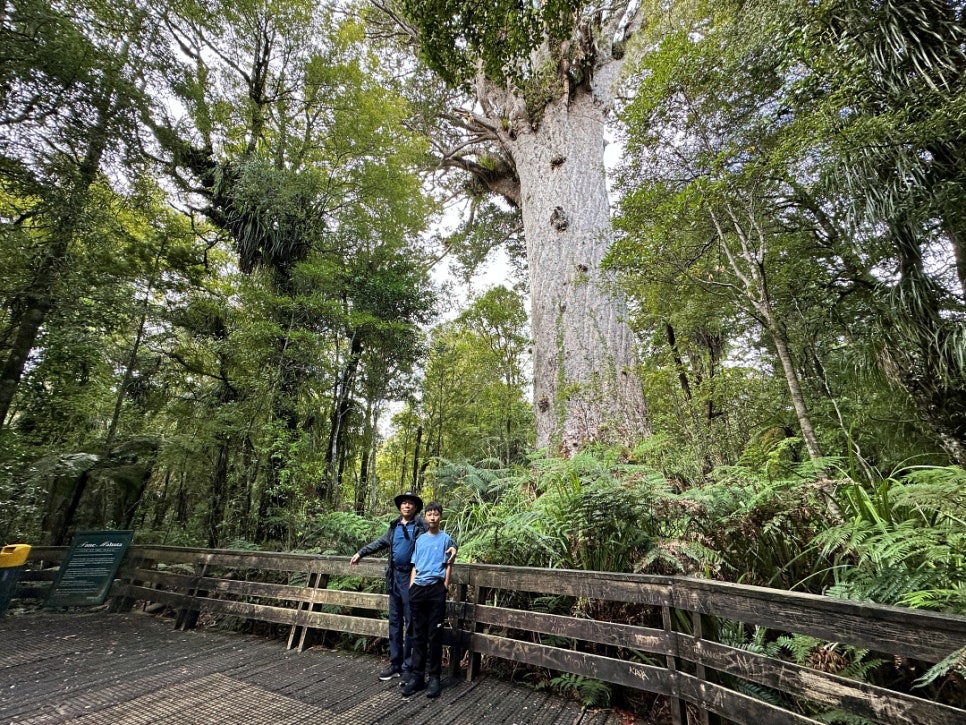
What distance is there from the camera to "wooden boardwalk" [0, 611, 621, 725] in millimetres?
2182

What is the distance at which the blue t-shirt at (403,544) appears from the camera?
2881 mm

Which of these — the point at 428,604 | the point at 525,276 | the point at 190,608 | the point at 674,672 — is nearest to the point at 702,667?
the point at 674,672

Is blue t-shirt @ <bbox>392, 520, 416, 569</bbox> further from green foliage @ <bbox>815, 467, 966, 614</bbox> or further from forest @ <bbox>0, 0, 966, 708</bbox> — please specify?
green foliage @ <bbox>815, 467, 966, 614</bbox>

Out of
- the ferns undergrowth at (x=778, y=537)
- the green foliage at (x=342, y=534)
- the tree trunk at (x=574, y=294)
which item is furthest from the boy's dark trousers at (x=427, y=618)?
the tree trunk at (x=574, y=294)

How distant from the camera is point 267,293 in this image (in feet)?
22.6

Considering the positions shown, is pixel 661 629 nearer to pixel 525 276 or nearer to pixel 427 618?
pixel 427 618

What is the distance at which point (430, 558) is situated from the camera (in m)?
Result: 2.74

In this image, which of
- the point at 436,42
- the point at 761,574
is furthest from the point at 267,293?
the point at 761,574

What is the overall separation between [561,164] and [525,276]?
4.78 metres

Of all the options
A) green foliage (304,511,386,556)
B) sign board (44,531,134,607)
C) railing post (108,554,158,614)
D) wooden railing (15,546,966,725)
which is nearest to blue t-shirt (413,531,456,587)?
wooden railing (15,546,966,725)

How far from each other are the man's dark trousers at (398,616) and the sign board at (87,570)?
4.36m

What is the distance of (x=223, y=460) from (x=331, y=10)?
9374mm

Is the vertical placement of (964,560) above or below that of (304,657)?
above

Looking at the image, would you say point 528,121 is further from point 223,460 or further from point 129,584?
point 129,584
